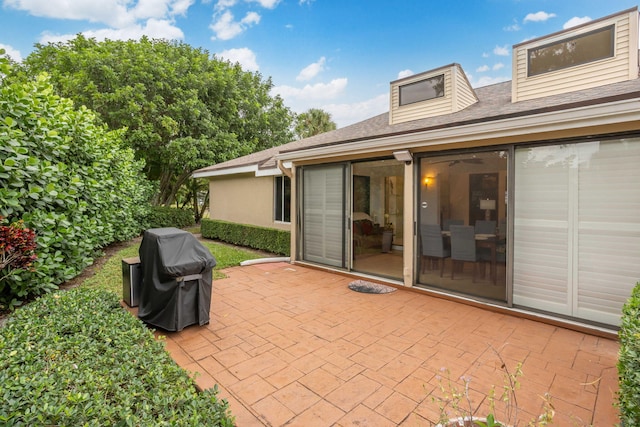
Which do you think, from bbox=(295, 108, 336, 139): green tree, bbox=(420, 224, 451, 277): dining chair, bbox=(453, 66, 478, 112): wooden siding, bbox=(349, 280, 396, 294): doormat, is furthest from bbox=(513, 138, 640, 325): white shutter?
bbox=(295, 108, 336, 139): green tree

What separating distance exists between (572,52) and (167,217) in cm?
1569

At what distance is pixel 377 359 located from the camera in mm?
3611

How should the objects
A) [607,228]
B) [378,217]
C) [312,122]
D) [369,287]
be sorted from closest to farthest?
[607,228]
[369,287]
[378,217]
[312,122]

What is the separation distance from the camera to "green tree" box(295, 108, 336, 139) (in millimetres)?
25922

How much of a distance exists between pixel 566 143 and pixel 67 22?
811 inches

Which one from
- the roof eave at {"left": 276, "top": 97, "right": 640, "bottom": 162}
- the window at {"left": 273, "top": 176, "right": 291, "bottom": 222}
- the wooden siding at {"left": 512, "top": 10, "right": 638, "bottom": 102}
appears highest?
the wooden siding at {"left": 512, "top": 10, "right": 638, "bottom": 102}

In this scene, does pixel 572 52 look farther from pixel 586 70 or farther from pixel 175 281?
pixel 175 281

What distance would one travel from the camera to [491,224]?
202 inches

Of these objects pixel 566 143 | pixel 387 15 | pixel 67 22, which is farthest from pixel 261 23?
pixel 566 143

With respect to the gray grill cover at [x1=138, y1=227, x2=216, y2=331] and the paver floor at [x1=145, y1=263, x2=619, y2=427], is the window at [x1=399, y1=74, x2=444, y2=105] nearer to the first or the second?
the paver floor at [x1=145, y1=263, x2=619, y2=427]

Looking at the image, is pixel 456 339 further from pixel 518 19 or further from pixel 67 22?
pixel 67 22

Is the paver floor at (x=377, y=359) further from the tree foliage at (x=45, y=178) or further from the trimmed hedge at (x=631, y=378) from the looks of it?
the tree foliage at (x=45, y=178)

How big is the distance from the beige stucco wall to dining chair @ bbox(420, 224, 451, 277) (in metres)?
4.93

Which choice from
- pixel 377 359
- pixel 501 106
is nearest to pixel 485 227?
pixel 501 106
